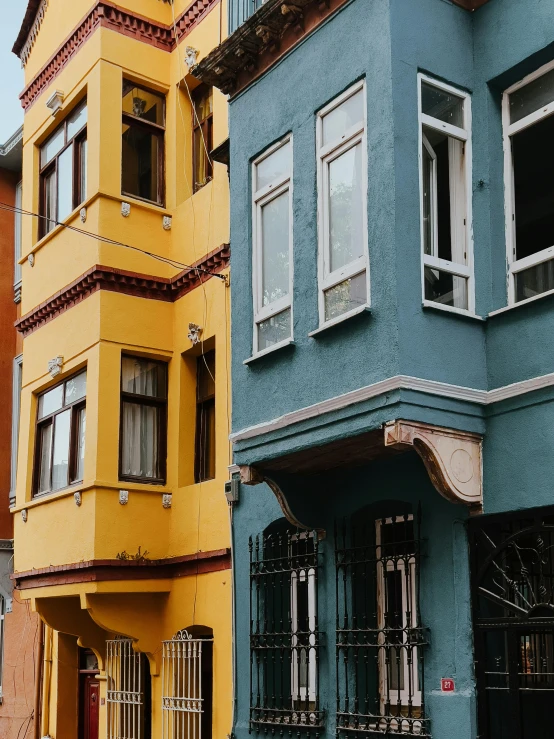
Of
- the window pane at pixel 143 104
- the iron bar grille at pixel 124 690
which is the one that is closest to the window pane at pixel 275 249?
A: the window pane at pixel 143 104

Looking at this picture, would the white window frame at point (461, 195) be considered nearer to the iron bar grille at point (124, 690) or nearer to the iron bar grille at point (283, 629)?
the iron bar grille at point (283, 629)

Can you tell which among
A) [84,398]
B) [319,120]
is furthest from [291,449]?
[84,398]

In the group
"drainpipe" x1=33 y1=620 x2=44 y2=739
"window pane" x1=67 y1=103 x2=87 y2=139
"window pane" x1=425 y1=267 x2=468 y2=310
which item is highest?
"window pane" x1=67 y1=103 x2=87 y2=139

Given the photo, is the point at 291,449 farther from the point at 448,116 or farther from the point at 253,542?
the point at 448,116

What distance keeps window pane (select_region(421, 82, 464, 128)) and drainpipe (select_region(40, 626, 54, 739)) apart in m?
10.5

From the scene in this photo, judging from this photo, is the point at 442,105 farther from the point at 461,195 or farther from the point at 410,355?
the point at 410,355

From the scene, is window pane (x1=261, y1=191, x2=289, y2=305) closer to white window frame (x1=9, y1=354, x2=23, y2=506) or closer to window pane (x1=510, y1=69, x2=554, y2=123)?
window pane (x1=510, y1=69, x2=554, y2=123)

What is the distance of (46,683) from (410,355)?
34.2 feet

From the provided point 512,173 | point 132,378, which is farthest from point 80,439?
point 512,173

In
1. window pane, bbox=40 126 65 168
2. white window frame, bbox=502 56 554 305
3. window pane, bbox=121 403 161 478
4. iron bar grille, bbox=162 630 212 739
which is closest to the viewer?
white window frame, bbox=502 56 554 305

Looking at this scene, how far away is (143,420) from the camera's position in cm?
1508

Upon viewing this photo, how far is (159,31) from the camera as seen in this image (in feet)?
52.4

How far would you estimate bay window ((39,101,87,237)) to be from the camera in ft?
52.5

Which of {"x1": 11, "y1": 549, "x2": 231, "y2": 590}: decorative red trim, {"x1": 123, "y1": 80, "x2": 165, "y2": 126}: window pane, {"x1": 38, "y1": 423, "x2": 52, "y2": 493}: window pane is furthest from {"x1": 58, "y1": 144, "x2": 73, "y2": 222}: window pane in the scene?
{"x1": 11, "y1": 549, "x2": 231, "y2": 590}: decorative red trim
